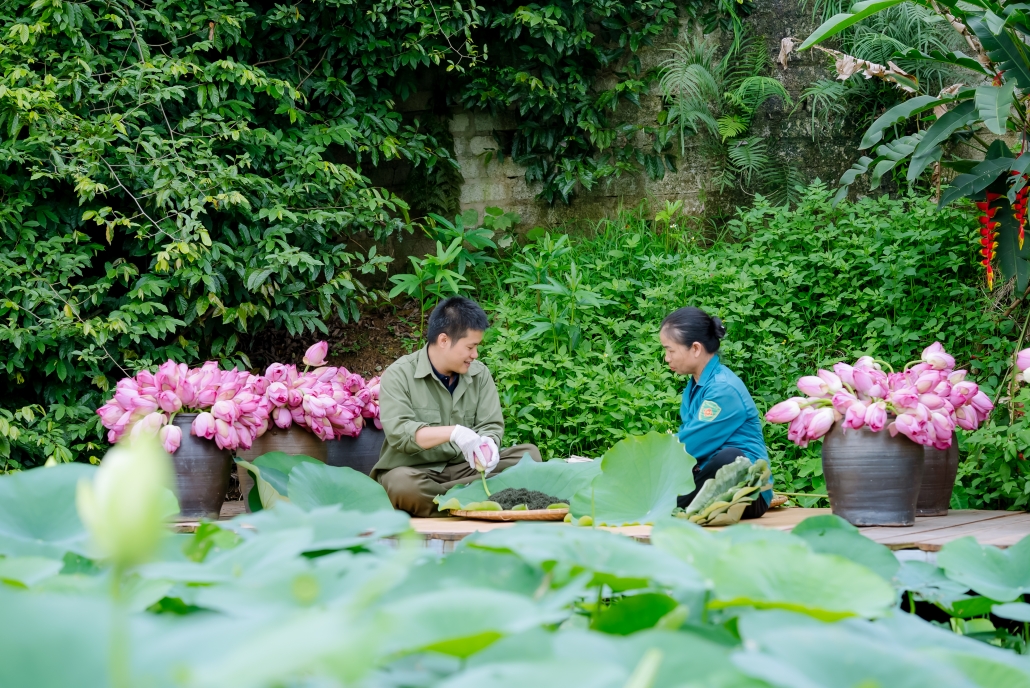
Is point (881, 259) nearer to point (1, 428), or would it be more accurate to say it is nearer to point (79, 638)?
point (1, 428)

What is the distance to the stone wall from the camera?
5.37 metres

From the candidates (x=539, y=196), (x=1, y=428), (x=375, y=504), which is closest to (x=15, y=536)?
(x=375, y=504)

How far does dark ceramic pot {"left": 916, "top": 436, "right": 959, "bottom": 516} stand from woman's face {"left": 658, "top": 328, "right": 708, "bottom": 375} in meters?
0.80

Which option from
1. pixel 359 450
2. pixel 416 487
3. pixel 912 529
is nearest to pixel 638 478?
pixel 912 529

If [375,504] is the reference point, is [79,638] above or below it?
above

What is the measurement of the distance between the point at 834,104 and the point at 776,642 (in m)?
5.24

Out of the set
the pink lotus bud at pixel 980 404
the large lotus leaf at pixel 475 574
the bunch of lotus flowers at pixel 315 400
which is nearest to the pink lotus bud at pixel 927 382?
the pink lotus bud at pixel 980 404

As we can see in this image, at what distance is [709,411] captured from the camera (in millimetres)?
3184

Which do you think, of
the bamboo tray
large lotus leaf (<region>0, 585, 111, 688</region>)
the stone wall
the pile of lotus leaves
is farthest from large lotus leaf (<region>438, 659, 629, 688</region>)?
the stone wall

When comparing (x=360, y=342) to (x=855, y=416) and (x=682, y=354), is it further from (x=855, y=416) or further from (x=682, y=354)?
(x=855, y=416)

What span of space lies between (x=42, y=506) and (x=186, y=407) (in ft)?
7.35

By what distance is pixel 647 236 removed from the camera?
5.33m

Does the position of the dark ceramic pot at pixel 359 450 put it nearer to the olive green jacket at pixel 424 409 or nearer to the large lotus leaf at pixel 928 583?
the olive green jacket at pixel 424 409

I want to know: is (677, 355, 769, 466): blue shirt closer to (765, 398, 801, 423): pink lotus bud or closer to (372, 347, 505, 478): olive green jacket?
(765, 398, 801, 423): pink lotus bud
